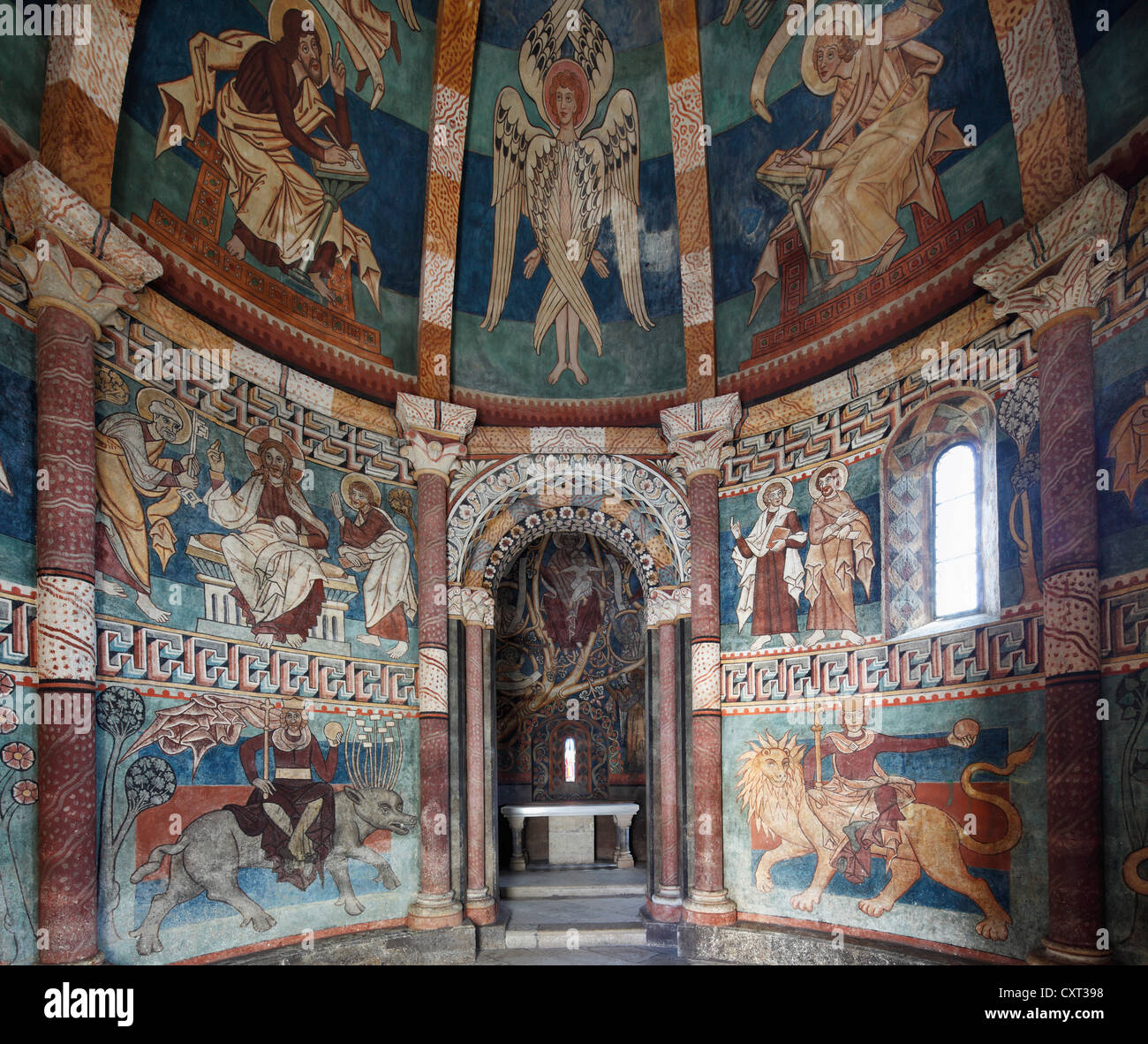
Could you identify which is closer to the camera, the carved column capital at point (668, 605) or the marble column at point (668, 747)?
the marble column at point (668, 747)

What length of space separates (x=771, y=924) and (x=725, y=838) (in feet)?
3.56

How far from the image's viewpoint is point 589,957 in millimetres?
9984

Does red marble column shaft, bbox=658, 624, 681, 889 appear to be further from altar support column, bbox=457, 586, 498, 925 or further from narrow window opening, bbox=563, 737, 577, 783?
narrow window opening, bbox=563, 737, 577, 783

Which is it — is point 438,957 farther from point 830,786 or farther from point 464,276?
point 464,276

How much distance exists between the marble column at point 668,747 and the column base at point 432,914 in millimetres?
2772

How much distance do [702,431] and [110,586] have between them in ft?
23.5

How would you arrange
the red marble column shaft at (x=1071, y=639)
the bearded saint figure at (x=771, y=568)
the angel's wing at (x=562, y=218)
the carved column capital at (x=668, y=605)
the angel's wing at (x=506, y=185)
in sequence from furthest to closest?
the angel's wing at (x=562, y=218), the angel's wing at (x=506, y=185), the carved column capital at (x=668, y=605), the bearded saint figure at (x=771, y=568), the red marble column shaft at (x=1071, y=639)

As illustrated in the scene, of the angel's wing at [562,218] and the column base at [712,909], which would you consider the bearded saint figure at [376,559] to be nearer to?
the angel's wing at [562,218]

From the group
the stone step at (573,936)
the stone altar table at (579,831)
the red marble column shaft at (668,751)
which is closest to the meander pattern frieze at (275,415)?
the red marble column shaft at (668,751)

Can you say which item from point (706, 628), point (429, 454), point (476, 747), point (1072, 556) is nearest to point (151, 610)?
point (429, 454)

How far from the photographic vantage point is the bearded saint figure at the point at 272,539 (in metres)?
8.45

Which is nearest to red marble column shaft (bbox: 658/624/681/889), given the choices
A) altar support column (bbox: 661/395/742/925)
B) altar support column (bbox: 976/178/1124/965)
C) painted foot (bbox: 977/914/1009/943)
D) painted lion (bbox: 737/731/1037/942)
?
altar support column (bbox: 661/395/742/925)

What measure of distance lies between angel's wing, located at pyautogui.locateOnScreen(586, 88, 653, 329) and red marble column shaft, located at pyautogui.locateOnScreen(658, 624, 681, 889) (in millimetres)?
4815

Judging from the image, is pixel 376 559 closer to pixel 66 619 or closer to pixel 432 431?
pixel 432 431
